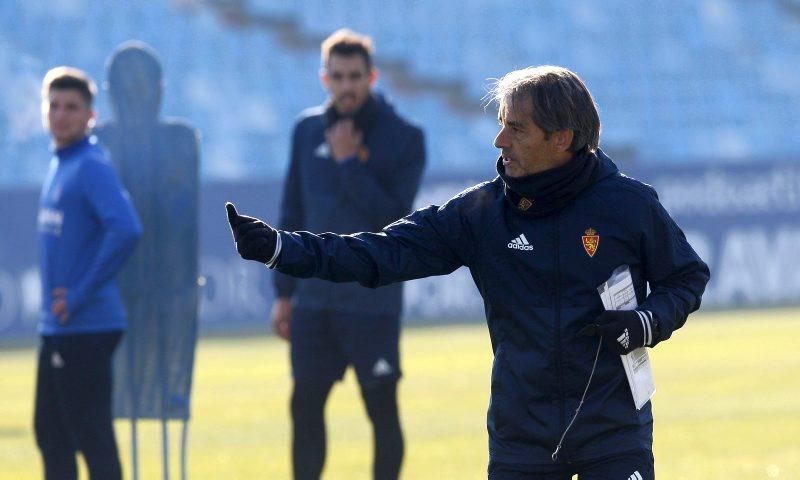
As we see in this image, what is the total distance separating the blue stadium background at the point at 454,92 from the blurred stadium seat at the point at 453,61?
3 cm

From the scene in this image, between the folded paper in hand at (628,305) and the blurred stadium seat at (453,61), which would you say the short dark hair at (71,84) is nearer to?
the folded paper in hand at (628,305)

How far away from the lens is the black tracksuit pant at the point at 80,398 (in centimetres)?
697

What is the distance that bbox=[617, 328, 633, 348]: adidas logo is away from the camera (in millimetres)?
4398

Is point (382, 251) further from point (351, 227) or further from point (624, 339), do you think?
point (351, 227)

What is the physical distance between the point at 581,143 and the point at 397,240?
1.90ft

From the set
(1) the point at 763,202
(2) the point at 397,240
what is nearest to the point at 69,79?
(2) the point at 397,240

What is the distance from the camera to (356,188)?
7.28 metres

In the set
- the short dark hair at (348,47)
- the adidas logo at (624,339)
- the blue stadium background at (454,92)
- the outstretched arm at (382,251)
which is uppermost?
the blue stadium background at (454,92)

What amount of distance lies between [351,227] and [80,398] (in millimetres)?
1386

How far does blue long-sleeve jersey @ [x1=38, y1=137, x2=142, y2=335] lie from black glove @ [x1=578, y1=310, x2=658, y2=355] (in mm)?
3112

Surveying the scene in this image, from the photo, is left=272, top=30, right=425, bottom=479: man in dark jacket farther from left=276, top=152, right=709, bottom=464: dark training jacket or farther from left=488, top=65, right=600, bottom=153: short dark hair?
left=488, top=65, right=600, bottom=153: short dark hair

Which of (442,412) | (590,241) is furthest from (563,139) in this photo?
(442,412)

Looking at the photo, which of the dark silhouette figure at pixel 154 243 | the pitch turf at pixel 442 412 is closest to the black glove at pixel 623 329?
the dark silhouette figure at pixel 154 243

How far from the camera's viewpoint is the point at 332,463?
10109 mm
